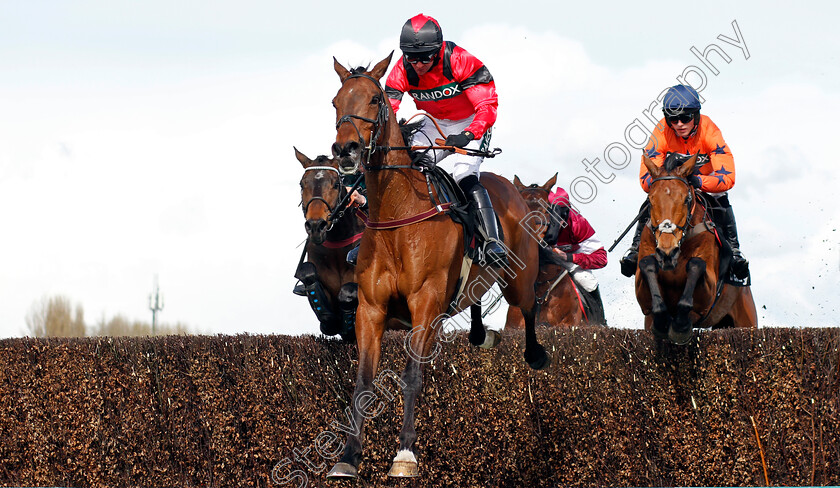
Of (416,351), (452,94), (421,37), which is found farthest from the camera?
(452,94)

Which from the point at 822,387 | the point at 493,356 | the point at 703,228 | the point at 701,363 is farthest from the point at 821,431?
the point at 493,356

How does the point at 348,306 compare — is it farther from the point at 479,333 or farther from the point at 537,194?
the point at 537,194

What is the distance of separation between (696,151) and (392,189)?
3248 millimetres

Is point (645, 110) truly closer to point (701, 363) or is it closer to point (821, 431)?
point (701, 363)

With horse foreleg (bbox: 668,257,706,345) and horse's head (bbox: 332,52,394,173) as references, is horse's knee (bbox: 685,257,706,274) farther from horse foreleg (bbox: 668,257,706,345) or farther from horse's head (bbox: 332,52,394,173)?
horse's head (bbox: 332,52,394,173)

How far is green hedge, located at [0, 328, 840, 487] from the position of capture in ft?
26.6

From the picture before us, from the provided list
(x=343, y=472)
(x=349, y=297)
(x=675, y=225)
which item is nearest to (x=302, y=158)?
(x=349, y=297)

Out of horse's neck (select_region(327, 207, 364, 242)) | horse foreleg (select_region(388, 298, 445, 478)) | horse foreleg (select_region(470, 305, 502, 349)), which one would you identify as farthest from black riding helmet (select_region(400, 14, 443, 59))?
horse's neck (select_region(327, 207, 364, 242))

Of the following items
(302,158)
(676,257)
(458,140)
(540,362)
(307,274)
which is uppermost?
(302,158)

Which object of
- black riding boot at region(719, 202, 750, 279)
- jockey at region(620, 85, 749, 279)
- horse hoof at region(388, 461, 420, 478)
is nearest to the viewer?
horse hoof at region(388, 461, 420, 478)

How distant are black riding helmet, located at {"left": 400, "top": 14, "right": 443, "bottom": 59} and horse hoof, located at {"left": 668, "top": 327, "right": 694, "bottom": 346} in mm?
2969

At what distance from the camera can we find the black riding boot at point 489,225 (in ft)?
22.7

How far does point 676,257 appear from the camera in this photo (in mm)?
7445

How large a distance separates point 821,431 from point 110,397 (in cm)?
650
